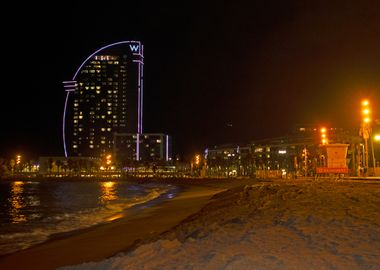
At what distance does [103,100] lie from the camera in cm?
19150

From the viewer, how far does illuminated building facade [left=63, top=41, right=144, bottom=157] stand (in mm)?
185375

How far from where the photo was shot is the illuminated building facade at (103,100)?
608ft

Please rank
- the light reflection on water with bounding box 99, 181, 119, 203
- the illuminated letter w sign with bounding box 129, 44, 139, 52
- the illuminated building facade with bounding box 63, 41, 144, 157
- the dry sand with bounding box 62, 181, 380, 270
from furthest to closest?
1. the illuminated building facade with bounding box 63, 41, 144, 157
2. the illuminated letter w sign with bounding box 129, 44, 139, 52
3. the light reflection on water with bounding box 99, 181, 119, 203
4. the dry sand with bounding box 62, 181, 380, 270

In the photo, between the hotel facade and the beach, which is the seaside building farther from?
the beach

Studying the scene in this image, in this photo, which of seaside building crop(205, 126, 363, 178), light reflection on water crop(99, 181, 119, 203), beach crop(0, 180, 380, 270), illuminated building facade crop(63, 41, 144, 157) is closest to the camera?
beach crop(0, 180, 380, 270)

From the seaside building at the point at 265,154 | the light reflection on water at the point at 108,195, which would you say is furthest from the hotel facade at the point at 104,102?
the light reflection on water at the point at 108,195

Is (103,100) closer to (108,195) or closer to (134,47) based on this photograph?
(134,47)

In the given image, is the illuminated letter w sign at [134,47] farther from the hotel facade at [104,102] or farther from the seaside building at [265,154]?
the seaside building at [265,154]

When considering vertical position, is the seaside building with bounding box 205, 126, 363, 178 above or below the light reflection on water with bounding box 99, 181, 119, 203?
above

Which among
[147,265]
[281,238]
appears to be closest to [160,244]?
[147,265]

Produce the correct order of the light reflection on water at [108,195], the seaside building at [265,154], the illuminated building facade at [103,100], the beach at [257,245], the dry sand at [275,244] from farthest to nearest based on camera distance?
the illuminated building facade at [103,100], the seaside building at [265,154], the light reflection on water at [108,195], the beach at [257,245], the dry sand at [275,244]

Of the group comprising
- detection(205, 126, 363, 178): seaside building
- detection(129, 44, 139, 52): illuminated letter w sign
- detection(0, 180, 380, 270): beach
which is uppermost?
detection(129, 44, 139, 52): illuminated letter w sign

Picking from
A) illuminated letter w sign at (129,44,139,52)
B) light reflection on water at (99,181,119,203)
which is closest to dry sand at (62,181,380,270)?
light reflection on water at (99,181,119,203)

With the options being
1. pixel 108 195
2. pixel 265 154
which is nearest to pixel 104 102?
pixel 265 154
